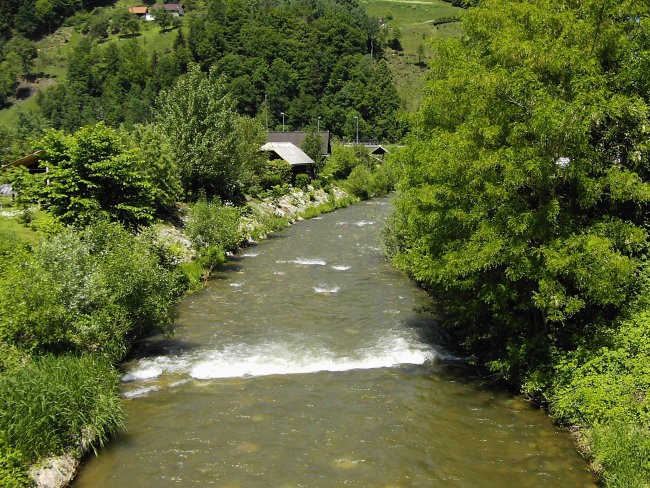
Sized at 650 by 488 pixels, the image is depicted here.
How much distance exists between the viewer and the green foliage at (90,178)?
21.0m

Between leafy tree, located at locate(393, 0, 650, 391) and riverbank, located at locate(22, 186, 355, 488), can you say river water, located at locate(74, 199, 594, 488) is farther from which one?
leafy tree, located at locate(393, 0, 650, 391)

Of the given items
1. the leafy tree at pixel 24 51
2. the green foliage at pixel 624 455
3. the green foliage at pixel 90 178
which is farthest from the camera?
the leafy tree at pixel 24 51

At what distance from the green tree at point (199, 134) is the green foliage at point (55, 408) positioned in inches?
997

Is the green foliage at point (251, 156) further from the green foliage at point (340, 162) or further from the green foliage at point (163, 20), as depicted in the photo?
the green foliage at point (163, 20)

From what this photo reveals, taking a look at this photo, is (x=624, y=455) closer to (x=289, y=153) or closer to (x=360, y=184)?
(x=289, y=153)

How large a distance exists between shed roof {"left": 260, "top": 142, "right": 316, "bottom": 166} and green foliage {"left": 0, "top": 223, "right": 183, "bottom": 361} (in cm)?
4111

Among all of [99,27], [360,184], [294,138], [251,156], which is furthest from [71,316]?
[99,27]

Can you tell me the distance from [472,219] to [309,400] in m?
6.84

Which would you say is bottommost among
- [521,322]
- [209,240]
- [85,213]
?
[209,240]

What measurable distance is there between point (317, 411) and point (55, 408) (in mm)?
6457

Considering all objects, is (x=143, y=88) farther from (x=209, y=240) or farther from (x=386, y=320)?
(x=386, y=320)

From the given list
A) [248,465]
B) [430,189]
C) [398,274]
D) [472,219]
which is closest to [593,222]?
[472,219]

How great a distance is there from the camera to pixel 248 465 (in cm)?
1151

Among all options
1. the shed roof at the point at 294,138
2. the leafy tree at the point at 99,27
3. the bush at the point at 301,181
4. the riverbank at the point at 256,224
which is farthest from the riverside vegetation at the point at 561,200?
the leafy tree at the point at 99,27
